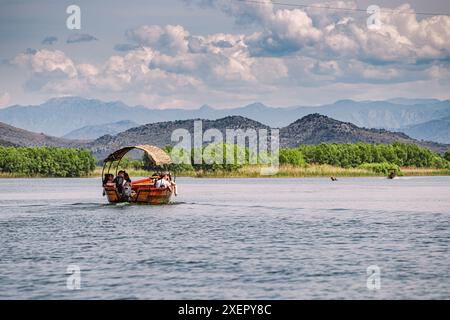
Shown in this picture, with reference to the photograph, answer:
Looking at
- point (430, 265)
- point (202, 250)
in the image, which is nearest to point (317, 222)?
point (202, 250)

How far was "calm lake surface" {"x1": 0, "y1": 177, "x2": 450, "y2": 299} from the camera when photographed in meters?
23.8

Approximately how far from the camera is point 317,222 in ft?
144

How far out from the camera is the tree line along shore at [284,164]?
142 metres

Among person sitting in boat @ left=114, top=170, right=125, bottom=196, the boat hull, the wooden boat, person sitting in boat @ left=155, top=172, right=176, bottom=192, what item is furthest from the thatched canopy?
the boat hull

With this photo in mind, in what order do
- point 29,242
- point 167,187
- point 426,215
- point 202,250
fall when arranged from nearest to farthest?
point 202,250 → point 29,242 → point 426,215 → point 167,187

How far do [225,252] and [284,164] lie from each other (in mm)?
120445

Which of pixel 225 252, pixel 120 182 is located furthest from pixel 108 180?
pixel 225 252

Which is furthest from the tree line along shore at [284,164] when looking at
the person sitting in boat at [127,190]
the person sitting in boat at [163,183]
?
the person sitting in boat at [127,190]

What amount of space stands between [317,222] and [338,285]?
1961 centimetres

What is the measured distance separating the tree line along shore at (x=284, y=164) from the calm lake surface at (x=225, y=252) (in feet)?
287

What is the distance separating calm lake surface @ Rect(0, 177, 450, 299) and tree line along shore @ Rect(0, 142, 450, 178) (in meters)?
87.5

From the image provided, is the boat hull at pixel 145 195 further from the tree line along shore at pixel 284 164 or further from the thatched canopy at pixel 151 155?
the tree line along shore at pixel 284 164

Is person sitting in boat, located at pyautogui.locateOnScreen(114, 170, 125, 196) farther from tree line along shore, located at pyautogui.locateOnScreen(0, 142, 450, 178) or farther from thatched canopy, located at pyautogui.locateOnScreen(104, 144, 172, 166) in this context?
tree line along shore, located at pyautogui.locateOnScreen(0, 142, 450, 178)

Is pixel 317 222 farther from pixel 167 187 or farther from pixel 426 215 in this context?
pixel 167 187
